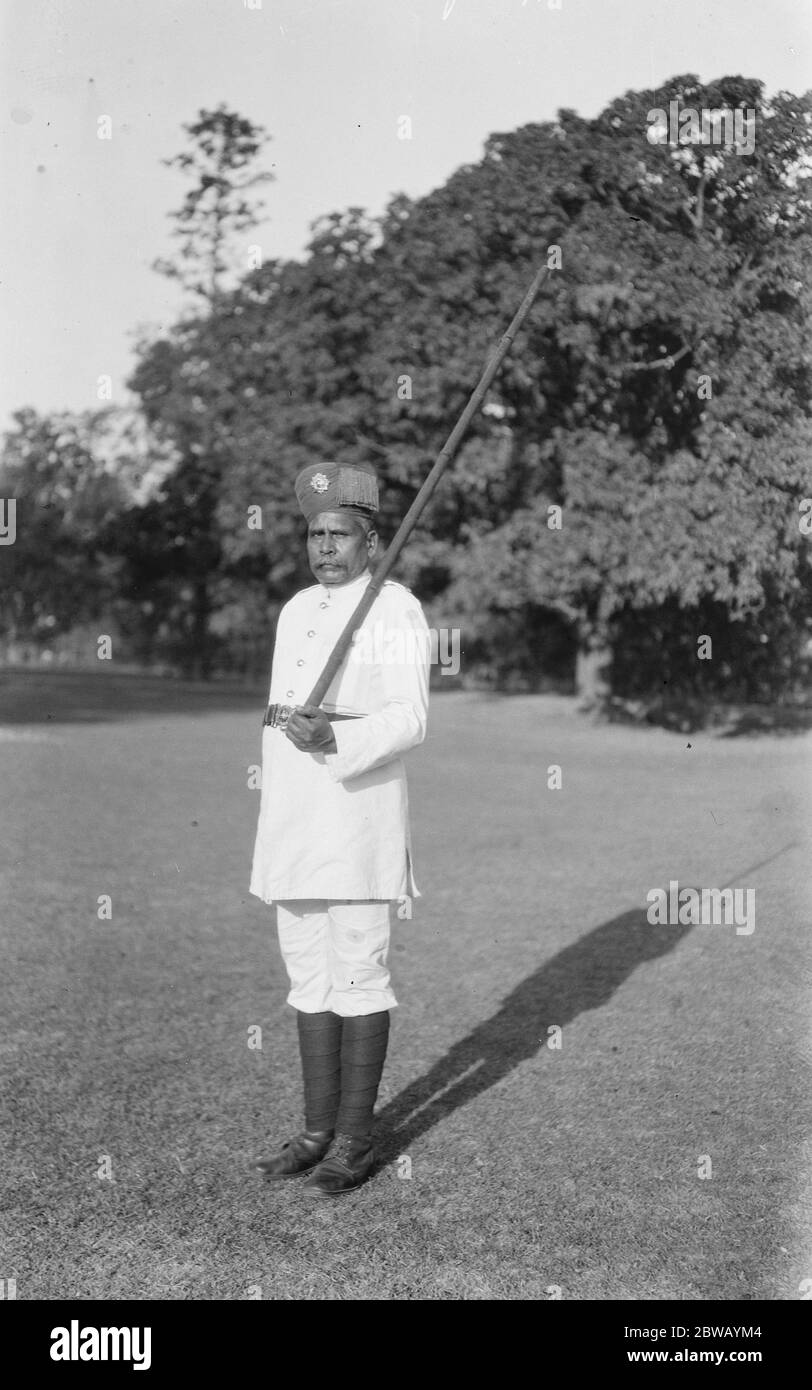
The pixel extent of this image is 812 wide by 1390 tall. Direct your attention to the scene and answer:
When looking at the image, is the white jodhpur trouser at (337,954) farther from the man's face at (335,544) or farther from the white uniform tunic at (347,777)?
the man's face at (335,544)

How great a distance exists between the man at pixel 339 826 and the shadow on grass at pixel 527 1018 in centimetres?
32

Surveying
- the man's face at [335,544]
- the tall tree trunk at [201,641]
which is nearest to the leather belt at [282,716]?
the man's face at [335,544]

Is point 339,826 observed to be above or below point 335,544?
below

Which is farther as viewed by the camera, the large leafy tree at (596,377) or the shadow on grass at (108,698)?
the shadow on grass at (108,698)

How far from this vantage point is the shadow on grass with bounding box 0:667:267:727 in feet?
95.6

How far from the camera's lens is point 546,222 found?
79.2 feet

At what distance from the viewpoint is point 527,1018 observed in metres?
6.12

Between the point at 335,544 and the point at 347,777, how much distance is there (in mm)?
713

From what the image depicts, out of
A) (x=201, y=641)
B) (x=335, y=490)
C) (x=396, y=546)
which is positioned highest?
(x=335, y=490)

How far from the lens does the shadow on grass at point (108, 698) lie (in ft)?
95.6

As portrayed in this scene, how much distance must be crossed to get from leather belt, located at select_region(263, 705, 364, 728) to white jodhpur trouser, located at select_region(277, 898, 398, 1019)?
0.54 metres

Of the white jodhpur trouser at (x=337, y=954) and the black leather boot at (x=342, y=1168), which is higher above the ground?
the white jodhpur trouser at (x=337, y=954)

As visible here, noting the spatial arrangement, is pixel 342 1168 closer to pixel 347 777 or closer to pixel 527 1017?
pixel 347 777

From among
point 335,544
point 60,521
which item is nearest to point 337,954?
point 335,544
